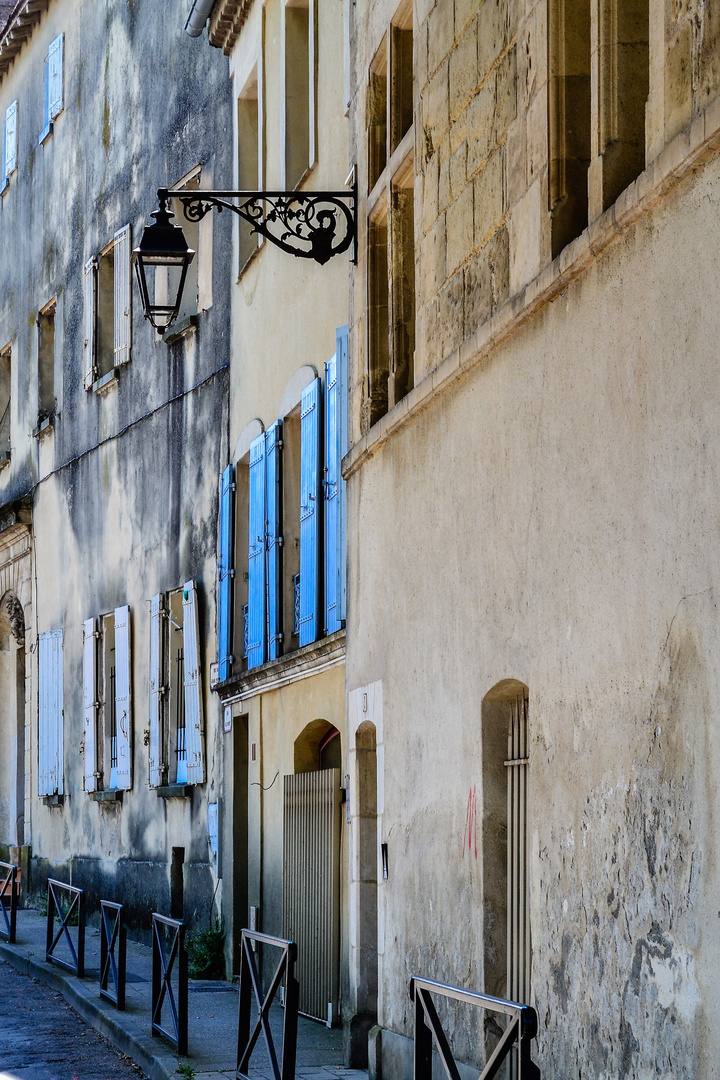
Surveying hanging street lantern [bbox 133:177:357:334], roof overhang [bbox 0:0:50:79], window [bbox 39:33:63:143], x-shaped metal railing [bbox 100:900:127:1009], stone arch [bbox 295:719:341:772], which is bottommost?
x-shaped metal railing [bbox 100:900:127:1009]

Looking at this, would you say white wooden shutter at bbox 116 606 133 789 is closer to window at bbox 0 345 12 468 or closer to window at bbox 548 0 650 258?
window at bbox 0 345 12 468

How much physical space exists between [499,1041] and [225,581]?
9.57 metres

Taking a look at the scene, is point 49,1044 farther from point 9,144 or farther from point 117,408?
point 9,144

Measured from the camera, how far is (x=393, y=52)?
10.3m

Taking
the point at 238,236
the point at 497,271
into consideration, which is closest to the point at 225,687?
the point at 238,236

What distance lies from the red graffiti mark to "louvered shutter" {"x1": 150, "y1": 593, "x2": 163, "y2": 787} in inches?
363

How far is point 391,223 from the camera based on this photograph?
10.4 metres

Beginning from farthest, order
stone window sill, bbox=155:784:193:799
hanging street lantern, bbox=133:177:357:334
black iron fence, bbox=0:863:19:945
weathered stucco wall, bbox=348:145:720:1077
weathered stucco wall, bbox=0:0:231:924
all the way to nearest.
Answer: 1. black iron fence, bbox=0:863:19:945
2. weathered stucco wall, bbox=0:0:231:924
3. stone window sill, bbox=155:784:193:799
4. hanging street lantern, bbox=133:177:357:334
5. weathered stucco wall, bbox=348:145:720:1077

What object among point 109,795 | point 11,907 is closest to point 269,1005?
point 11,907

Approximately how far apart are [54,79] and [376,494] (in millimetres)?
14787

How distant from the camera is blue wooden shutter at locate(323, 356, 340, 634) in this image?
11773 mm

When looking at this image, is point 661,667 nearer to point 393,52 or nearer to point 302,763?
point 393,52

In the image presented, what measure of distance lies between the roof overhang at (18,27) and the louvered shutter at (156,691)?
1045cm

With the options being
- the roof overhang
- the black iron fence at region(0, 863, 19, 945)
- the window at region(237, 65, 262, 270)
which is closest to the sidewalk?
the black iron fence at region(0, 863, 19, 945)
